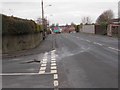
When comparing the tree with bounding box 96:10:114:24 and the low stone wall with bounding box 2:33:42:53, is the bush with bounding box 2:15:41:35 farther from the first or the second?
the tree with bounding box 96:10:114:24

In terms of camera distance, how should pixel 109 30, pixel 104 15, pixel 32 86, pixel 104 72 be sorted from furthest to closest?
pixel 104 15, pixel 109 30, pixel 104 72, pixel 32 86

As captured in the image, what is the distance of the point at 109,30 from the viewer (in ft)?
210

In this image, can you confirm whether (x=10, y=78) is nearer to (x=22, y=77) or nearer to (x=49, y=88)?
(x=22, y=77)

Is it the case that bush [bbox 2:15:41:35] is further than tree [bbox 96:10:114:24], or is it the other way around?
tree [bbox 96:10:114:24]

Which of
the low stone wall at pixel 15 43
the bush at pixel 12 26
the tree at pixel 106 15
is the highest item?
the tree at pixel 106 15

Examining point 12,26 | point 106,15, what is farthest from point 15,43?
point 106,15

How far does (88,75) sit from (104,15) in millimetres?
128025

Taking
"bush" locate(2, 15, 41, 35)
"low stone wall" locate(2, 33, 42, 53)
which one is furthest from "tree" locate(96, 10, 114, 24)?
"bush" locate(2, 15, 41, 35)

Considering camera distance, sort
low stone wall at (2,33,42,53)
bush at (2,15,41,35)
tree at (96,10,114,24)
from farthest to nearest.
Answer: tree at (96,10,114,24)
low stone wall at (2,33,42,53)
bush at (2,15,41,35)

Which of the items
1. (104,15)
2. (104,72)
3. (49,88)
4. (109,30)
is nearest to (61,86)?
(49,88)

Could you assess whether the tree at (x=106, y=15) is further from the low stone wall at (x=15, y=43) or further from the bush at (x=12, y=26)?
the bush at (x=12, y=26)

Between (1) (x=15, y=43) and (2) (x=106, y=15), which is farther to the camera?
(2) (x=106, y=15)

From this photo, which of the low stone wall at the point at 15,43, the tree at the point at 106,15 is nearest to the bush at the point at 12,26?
the low stone wall at the point at 15,43

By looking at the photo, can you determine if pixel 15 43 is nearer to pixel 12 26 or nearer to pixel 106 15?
pixel 12 26
